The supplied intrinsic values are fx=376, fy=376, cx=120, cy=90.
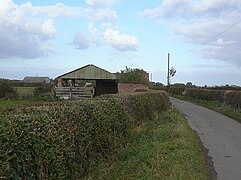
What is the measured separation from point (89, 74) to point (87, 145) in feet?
112

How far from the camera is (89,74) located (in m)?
42.0

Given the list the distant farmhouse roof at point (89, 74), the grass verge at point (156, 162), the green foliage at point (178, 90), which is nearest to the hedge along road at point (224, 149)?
the grass verge at point (156, 162)

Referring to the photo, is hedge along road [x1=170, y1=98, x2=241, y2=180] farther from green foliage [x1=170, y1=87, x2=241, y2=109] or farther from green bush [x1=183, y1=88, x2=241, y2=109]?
green foliage [x1=170, y1=87, x2=241, y2=109]

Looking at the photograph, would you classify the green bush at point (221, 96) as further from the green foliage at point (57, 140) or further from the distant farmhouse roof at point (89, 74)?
the green foliage at point (57, 140)

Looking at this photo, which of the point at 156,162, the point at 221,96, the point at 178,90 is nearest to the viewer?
the point at 156,162

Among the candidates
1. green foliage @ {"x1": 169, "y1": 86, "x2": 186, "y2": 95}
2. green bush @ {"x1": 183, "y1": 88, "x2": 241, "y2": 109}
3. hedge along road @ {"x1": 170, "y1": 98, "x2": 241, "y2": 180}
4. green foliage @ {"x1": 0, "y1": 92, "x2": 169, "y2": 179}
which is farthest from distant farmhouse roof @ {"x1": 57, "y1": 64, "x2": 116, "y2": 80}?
green foliage @ {"x1": 169, "y1": 86, "x2": 186, "y2": 95}

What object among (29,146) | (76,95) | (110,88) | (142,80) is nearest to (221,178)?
(29,146)

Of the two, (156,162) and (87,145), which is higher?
(87,145)

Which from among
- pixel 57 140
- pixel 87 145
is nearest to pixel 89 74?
pixel 87 145

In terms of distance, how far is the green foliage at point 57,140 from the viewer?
15.6 feet

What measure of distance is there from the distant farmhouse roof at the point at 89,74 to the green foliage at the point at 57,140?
3028 cm

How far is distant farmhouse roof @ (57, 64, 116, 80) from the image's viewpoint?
41.6 meters

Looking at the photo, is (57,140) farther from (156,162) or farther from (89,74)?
(89,74)

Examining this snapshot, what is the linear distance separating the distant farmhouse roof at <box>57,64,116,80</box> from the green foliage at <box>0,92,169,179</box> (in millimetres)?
30282
